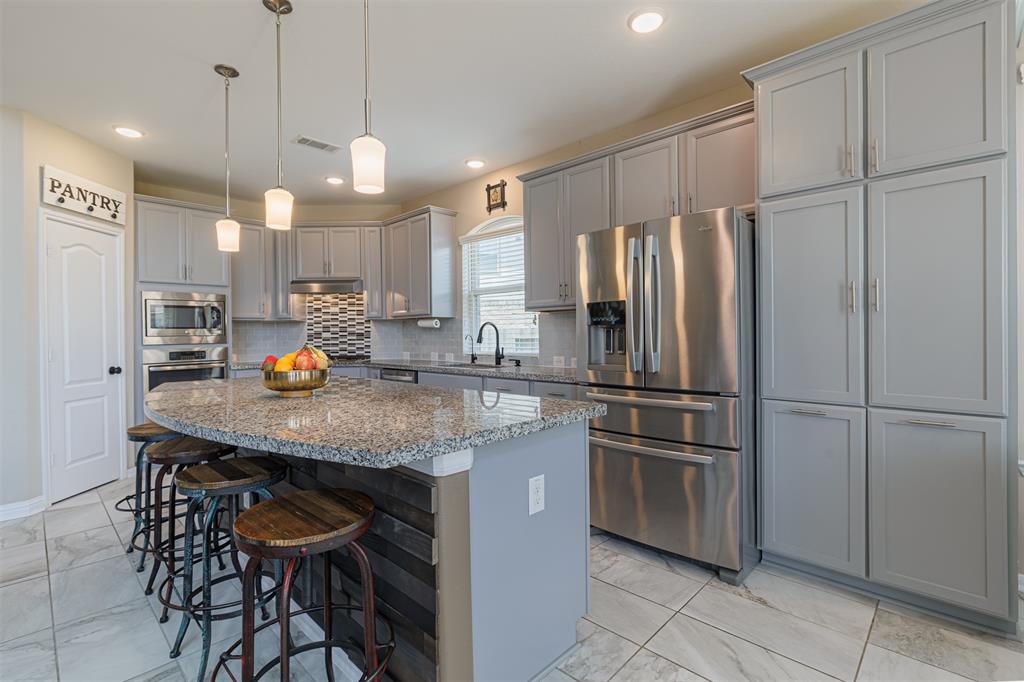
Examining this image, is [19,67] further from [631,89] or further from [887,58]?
[887,58]

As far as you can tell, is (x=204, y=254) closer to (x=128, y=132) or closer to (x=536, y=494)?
(x=128, y=132)

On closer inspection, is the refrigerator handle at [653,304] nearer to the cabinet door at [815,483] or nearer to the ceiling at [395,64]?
the cabinet door at [815,483]

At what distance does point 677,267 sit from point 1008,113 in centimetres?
132

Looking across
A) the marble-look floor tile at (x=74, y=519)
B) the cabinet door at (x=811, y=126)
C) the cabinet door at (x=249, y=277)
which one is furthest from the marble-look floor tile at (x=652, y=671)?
the cabinet door at (x=249, y=277)

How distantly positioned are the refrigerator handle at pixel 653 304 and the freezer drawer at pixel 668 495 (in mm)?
459

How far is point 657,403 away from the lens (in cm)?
258

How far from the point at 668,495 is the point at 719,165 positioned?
188 cm

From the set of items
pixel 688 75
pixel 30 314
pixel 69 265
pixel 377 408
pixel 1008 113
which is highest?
pixel 688 75

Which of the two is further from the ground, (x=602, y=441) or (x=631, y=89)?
(x=631, y=89)

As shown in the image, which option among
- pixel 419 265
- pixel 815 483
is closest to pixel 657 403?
pixel 815 483

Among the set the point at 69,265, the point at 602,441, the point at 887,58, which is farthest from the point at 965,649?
the point at 69,265

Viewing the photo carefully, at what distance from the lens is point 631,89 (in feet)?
10.1

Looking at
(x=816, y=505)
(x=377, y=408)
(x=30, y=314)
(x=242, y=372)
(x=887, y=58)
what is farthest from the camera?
(x=242, y=372)

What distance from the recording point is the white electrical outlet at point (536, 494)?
5.31 ft
